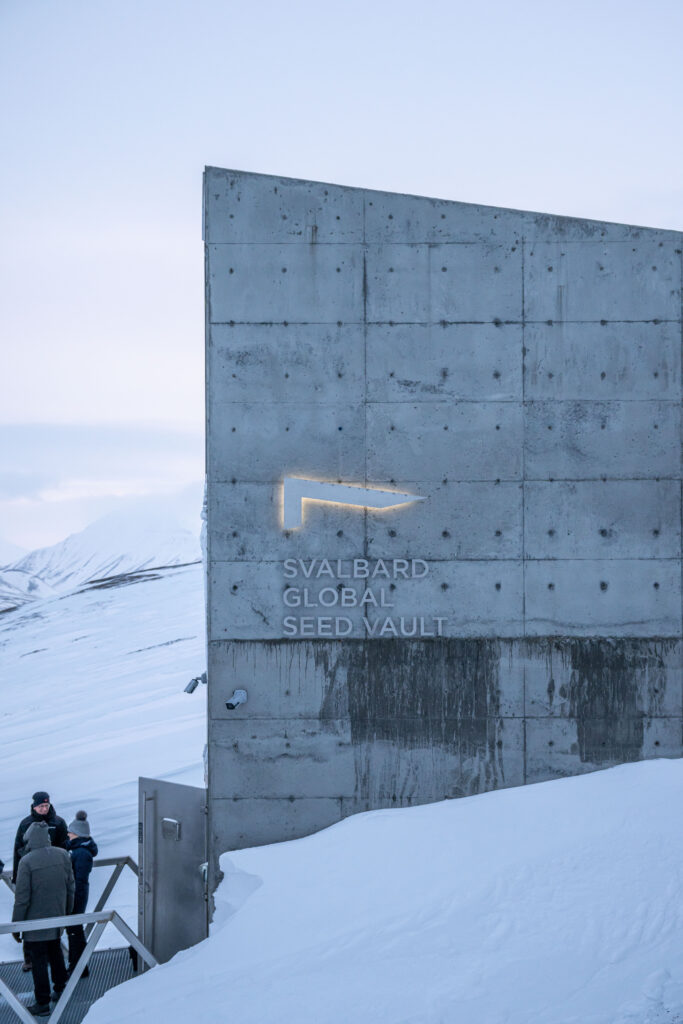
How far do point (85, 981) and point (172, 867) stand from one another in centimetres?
125

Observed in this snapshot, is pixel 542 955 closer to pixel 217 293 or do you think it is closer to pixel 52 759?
pixel 217 293

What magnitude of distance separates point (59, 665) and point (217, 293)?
19489mm

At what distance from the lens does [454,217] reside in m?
7.41

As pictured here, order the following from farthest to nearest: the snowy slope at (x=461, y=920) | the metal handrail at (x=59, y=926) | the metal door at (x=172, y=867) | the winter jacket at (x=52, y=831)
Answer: the metal door at (x=172, y=867) < the winter jacket at (x=52, y=831) < the metal handrail at (x=59, y=926) < the snowy slope at (x=461, y=920)

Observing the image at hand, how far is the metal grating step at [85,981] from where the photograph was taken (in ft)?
21.9

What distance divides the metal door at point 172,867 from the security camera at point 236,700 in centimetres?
118

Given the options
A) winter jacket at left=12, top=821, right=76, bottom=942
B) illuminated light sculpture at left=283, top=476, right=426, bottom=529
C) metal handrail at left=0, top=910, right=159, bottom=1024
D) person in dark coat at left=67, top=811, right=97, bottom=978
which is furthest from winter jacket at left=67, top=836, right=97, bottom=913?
illuminated light sculpture at left=283, top=476, right=426, bottom=529

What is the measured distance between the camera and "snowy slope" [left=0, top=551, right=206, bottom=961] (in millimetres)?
14344

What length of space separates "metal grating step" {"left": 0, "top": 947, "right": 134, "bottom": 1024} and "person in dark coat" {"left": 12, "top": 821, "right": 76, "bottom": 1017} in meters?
0.26

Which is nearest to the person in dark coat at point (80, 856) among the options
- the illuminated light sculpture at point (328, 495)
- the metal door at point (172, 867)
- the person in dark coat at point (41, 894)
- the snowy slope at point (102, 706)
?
the metal door at point (172, 867)

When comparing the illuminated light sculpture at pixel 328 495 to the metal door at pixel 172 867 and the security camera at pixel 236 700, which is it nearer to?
the security camera at pixel 236 700

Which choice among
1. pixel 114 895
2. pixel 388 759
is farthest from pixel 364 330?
pixel 114 895

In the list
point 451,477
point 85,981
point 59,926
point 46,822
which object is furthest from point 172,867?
point 451,477

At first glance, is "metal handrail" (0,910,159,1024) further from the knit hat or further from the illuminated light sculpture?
the illuminated light sculpture
